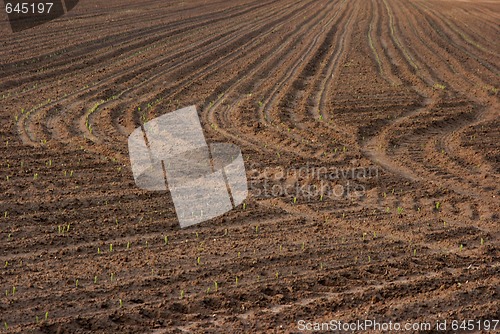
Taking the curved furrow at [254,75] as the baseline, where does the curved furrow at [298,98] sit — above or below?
below

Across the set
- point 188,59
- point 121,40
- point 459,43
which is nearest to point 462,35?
point 459,43

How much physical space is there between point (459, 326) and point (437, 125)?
8.25 meters

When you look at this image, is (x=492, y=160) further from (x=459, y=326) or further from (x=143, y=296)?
(x=143, y=296)

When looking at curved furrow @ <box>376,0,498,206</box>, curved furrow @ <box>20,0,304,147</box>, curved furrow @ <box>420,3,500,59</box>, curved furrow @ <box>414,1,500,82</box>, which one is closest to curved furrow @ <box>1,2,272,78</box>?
curved furrow @ <box>20,0,304,147</box>

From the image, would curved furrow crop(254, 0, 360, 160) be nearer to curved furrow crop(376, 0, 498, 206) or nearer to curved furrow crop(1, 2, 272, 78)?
curved furrow crop(376, 0, 498, 206)

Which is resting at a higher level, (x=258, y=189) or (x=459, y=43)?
(x=258, y=189)

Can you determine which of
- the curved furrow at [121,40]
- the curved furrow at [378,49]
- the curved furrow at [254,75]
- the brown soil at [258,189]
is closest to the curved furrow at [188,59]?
the brown soil at [258,189]

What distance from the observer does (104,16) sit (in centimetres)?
2922

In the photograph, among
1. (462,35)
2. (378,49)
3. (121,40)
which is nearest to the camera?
(378,49)

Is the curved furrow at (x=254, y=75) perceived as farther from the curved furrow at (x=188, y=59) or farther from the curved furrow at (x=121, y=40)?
the curved furrow at (x=121, y=40)

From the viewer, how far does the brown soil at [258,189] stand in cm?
780

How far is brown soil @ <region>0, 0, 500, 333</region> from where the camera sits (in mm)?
7801

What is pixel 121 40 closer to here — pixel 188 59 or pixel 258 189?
pixel 188 59

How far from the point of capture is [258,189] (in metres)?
11.3
